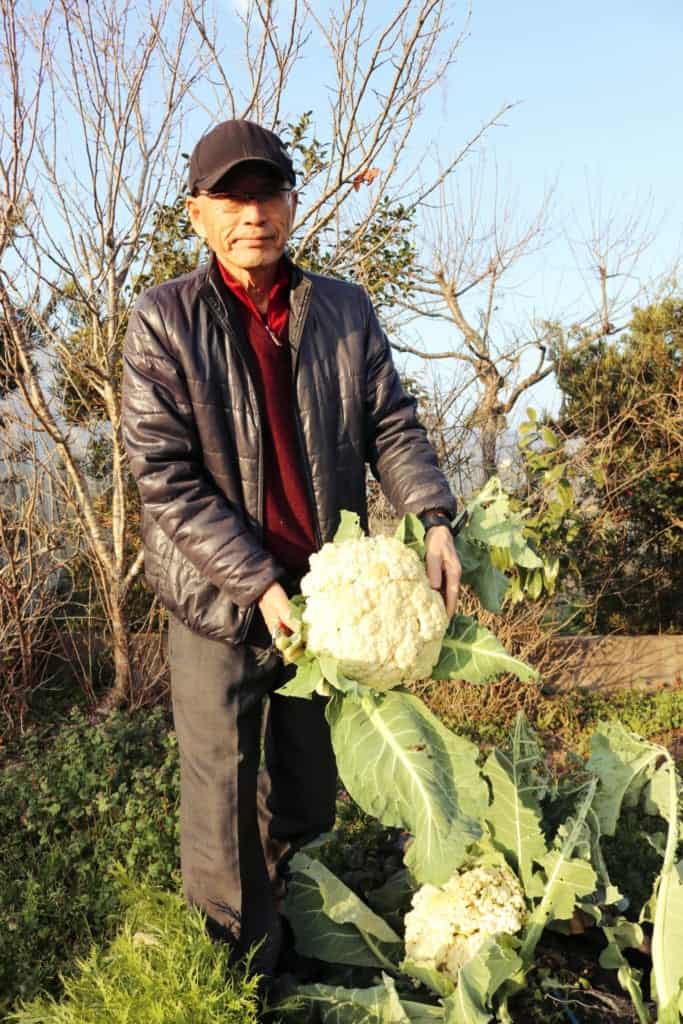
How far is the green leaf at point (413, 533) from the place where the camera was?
2.10 meters

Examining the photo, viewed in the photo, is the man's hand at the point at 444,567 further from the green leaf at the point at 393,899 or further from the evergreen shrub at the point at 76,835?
the evergreen shrub at the point at 76,835

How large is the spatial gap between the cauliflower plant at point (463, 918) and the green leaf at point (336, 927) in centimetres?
9

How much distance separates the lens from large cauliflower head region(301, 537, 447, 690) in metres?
1.86

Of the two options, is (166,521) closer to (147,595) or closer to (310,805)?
(310,805)

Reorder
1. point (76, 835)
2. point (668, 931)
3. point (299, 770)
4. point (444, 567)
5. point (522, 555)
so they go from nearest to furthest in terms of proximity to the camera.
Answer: point (444, 567) < point (668, 931) < point (522, 555) < point (299, 770) < point (76, 835)

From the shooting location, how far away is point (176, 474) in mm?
2203

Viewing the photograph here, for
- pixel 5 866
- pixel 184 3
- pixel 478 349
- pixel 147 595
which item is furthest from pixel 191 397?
pixel 478 349

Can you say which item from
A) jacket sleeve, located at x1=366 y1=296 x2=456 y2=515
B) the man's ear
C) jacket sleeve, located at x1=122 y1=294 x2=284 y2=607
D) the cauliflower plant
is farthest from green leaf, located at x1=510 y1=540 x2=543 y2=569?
the man's ear

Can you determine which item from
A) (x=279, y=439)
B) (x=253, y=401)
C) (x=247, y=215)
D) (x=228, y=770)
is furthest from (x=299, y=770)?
(x=247, y=215)

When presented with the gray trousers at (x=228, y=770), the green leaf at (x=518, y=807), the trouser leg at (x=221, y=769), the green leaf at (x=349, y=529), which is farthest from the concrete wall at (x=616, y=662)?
the green leaf at (x=349, y=529)

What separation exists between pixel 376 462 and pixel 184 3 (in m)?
3.26

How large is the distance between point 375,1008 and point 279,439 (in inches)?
58.2

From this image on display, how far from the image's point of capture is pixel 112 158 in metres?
4.54

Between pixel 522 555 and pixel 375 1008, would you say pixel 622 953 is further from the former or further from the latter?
pixel 522 555
